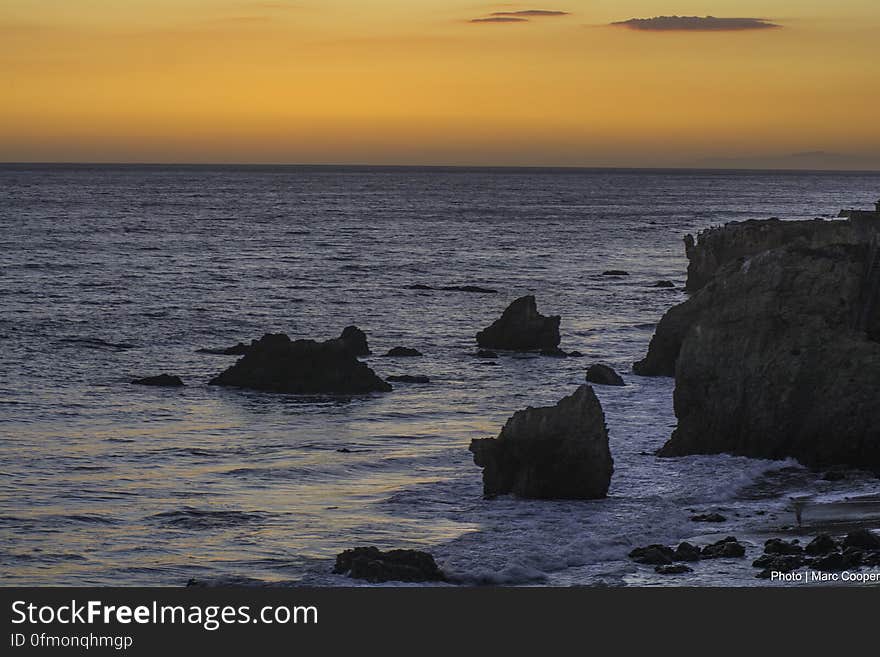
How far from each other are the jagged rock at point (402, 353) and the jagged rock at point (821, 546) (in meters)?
31.0

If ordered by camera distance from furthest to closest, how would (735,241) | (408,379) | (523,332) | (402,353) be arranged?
(735,241) < (523,332) < (402,353) < (408,379)

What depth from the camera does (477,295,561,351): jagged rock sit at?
53.0m

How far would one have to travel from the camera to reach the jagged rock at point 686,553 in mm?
21812

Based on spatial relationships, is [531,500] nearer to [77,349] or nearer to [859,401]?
[859,401]

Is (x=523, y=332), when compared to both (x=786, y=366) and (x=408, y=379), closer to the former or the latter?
(x=408, y=379)

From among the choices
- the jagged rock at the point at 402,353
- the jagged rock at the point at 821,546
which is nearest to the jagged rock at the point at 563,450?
the jagged rock at the point at 821,546

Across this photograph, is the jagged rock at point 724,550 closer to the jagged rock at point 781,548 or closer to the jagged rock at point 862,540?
the jagged rock at point 781,548

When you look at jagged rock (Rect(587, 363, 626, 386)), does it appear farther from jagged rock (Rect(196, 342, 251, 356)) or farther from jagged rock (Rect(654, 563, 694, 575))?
jagged rock (Rect(654, 563, 694, 575))

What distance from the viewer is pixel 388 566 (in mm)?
21203

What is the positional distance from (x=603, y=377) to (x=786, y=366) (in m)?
14.0

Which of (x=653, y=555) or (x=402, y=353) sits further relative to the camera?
(x=402, y=353)

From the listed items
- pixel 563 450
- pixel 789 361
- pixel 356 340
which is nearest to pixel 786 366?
pixel 789 361

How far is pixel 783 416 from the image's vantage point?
29922 millimetres

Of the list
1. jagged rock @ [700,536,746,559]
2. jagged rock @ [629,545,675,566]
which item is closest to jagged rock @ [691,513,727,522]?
jagged rock @ [629,545,675,566]
